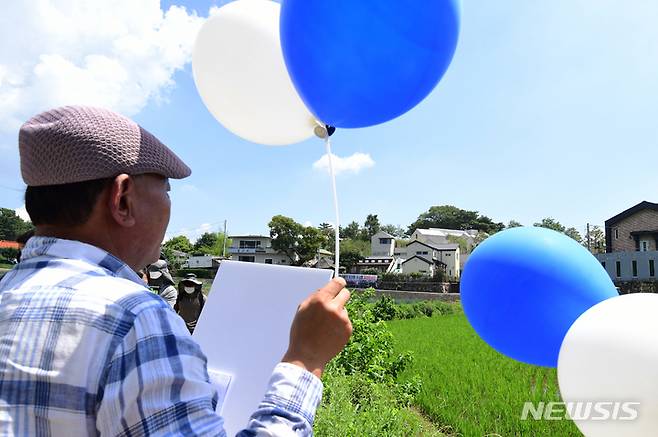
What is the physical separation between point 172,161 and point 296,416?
0.57 meters

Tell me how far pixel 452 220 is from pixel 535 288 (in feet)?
237

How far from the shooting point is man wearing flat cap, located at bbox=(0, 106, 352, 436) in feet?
2.29

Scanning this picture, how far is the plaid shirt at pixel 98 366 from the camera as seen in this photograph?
69 cm

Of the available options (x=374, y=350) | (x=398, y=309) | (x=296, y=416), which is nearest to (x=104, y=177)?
(x=296, y=416)

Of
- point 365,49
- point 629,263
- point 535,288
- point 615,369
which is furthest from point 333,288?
point 629,263

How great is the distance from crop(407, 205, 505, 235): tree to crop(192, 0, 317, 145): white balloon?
67870 mm

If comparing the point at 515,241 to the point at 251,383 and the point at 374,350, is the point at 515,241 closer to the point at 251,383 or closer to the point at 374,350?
the point at 251,383

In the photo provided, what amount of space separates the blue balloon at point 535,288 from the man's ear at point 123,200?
1860mm

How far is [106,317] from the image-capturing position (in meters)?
0.73

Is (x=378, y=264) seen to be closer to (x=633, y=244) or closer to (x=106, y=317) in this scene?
(x=633, y=244)

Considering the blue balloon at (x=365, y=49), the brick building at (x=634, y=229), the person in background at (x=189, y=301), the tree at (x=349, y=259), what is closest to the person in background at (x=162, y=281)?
the person in background at (x=189, y=301)

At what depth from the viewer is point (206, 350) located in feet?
5.11

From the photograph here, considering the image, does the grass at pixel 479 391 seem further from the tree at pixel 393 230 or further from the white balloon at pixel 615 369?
the tree at pixel 393 230

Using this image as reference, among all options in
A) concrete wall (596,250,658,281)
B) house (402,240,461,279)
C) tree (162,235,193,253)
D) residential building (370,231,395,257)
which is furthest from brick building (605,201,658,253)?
tree (162,235,193,253)
